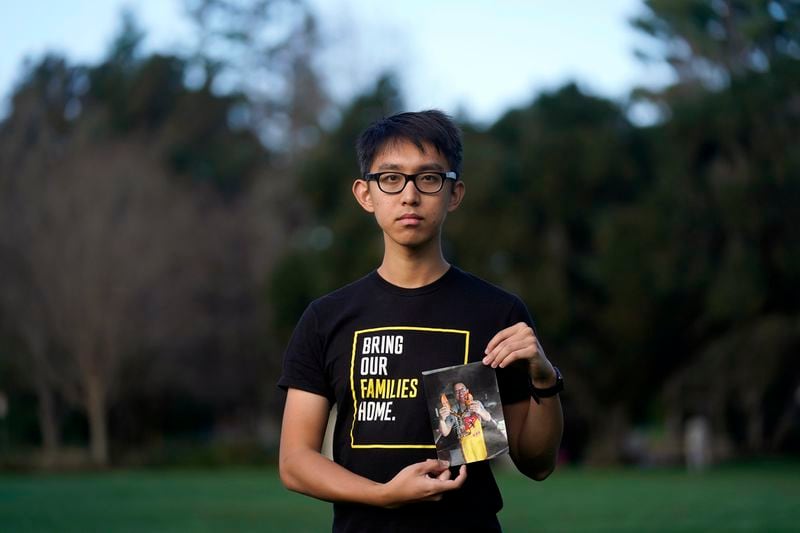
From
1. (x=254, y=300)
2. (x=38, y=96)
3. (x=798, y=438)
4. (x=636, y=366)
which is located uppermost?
(x=38, y=96)

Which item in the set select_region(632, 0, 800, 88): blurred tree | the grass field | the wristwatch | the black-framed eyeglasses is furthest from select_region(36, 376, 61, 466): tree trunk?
the wristwatch

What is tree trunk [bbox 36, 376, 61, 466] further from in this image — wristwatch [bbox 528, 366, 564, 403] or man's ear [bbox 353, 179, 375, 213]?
wristwatch [bbox 528, 366, 564, 403]

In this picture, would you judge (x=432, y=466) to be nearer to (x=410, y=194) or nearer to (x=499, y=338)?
(x=499, y=338)

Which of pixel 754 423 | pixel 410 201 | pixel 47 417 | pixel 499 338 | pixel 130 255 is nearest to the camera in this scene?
pixel 499 338

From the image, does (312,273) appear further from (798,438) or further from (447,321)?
(447,321)

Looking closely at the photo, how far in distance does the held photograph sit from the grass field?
1329 centimetres

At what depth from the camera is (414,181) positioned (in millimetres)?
3723

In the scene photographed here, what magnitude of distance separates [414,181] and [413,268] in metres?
0.27

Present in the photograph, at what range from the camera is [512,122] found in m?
44.3

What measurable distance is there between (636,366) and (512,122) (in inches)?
391

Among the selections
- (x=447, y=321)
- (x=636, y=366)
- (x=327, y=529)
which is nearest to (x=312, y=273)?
(x=636, y=366)

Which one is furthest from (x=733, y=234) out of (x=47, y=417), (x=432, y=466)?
(x=432, y=466)

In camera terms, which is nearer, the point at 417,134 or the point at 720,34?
the point at 417,134

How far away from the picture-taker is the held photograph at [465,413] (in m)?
3.46
